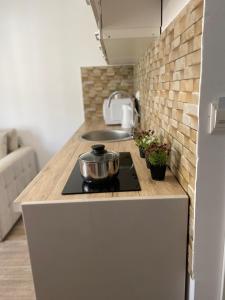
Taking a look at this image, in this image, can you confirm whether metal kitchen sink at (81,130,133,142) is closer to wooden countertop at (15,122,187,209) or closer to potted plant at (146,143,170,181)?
wooden countertop at (15,122,187,209)

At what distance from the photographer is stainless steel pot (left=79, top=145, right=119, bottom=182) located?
0.97 m

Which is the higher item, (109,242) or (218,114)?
(218,114)

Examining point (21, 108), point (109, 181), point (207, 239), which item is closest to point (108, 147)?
point (109, 181)

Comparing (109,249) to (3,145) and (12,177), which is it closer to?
(12,177)

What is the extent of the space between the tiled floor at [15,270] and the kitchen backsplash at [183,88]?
3.97 feet

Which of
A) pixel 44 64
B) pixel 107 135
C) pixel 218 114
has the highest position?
pixel 44 64

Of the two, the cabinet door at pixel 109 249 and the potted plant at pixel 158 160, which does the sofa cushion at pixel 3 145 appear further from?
the potted plant at pixel 158 160

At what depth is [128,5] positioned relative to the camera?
1.18 m

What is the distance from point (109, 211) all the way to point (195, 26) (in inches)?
26.6

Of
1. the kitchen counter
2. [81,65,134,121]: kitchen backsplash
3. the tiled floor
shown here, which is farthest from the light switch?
[81,65,134,121]: kitchen backsplash

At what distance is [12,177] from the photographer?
7.45ft

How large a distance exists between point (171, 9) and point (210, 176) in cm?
77

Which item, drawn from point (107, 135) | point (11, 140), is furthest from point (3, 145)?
point (107, 135)

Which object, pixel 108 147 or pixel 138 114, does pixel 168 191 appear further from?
pixel 138 114
